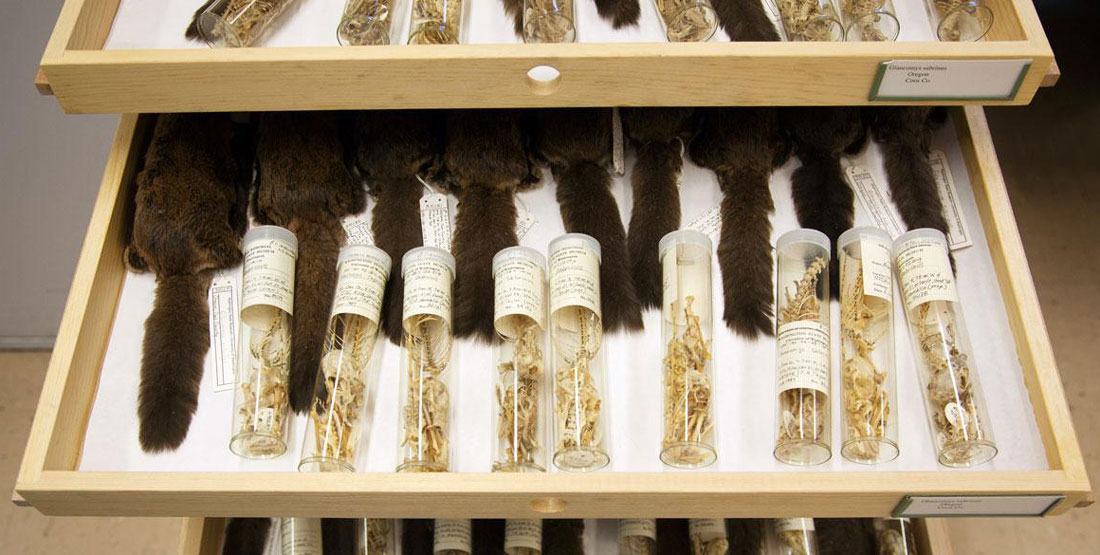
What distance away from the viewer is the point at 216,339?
127 cm

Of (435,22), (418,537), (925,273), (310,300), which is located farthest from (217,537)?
(925,273)

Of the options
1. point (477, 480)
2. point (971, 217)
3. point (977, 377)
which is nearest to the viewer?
point (477, 480)

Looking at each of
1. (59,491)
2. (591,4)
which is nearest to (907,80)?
(591,4)

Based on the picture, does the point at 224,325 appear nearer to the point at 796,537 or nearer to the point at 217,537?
the point at 217,537

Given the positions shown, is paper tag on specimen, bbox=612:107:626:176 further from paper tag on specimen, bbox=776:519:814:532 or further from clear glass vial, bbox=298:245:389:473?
paper tag on specimen, bbox=776:519:814:532

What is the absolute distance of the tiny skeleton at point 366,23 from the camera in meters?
1.25

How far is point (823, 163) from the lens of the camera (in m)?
1.38

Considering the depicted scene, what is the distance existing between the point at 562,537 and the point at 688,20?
733mm

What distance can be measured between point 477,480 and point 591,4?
0.71m

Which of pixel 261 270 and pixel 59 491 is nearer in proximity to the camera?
pixel 59 491

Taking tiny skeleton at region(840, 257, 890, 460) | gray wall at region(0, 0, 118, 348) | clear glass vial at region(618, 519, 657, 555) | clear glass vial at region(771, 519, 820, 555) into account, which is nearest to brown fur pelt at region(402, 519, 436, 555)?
clear glass vial at region(618, 519, 657, 555)

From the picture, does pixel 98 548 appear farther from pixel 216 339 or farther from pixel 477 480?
pixel 477 480

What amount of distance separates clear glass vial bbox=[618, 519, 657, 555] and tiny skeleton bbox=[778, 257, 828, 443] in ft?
0.97

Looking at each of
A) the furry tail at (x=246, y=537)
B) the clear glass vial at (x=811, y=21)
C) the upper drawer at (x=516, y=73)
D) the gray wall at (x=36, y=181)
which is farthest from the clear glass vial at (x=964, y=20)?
the gray wall at (x=36, y=181)
